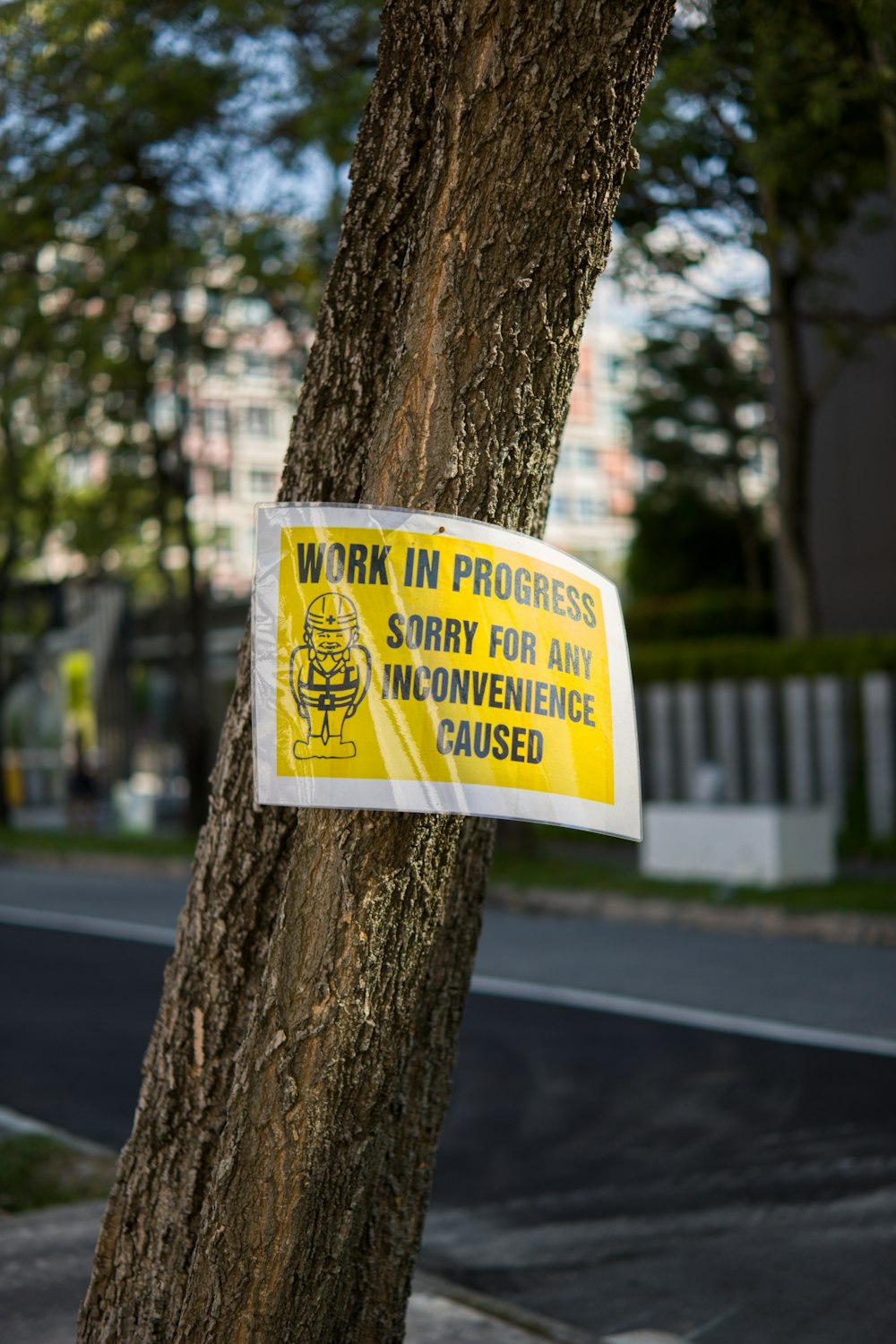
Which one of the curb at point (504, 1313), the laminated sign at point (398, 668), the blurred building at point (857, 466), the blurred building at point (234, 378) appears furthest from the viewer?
the blurred building at point (857, 466)

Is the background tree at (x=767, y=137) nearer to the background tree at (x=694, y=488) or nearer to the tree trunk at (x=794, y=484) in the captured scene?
the tree trunk at (x=794, y=484)

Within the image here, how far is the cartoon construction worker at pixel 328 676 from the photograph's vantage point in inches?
98.7

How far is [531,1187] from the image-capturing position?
224 inches

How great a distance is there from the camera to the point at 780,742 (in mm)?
18250

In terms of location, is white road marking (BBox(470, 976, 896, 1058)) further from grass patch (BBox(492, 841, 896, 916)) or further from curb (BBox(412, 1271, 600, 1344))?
curb (BBox(412, 1271, 600, 1344))

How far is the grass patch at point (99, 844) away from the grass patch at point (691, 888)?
550 centimetres

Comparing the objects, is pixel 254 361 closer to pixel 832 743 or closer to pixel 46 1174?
pixel 832 743

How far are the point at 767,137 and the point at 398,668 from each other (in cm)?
1100

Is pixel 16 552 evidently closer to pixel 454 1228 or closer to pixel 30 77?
pixel 30 77

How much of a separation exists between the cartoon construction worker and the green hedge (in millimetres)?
15066

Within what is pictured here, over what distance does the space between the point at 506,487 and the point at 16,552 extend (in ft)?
91.7

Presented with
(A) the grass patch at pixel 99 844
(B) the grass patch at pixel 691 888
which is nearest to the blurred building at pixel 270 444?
(B) the grass patch at pixel 691 888

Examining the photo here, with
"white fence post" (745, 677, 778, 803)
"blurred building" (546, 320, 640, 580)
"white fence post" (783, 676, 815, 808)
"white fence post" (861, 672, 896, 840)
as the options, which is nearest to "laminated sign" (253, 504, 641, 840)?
"white fence post" (861, 672, 896, 840)

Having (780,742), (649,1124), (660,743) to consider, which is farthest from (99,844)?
(649,1124)
